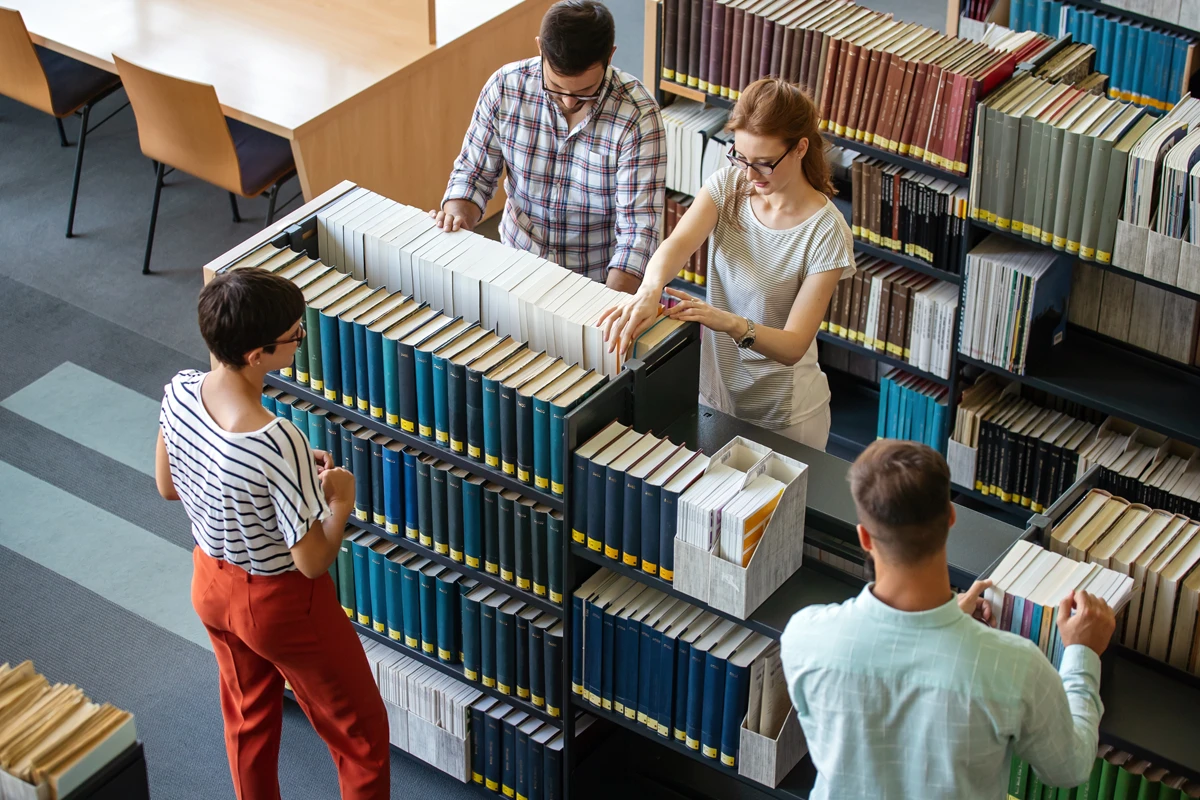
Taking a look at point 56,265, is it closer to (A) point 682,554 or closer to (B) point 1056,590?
(A) point 682,554

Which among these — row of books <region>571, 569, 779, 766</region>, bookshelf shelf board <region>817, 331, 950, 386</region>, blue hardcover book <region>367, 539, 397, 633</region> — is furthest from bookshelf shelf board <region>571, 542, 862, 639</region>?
bookshelf shelf board <region>817, 331, 950, 386</region>

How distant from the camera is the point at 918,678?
2.24m

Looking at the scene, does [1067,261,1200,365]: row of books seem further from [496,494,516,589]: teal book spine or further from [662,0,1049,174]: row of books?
[496,494,516,589]: teal book spine

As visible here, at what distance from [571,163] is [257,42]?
2.54 m

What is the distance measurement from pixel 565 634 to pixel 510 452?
474 mm

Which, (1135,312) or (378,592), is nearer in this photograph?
(378,592)

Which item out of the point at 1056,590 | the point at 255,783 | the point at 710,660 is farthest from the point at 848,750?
the point at 255,783

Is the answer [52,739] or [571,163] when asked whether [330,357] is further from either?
[52,739]

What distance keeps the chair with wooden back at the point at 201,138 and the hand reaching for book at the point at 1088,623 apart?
12.6 ft

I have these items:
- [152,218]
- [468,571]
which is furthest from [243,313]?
[152,218]

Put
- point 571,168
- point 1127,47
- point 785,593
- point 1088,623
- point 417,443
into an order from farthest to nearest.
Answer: point 1127,47 → point 571,168 → point 417,443 → point 785,593 → point 1088,623

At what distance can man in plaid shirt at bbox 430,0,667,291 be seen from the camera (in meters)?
3.86

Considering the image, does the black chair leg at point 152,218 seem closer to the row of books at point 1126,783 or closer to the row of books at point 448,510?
the row of books at point 448,510

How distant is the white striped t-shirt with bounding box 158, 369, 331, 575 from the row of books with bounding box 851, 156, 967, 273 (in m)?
2.38
